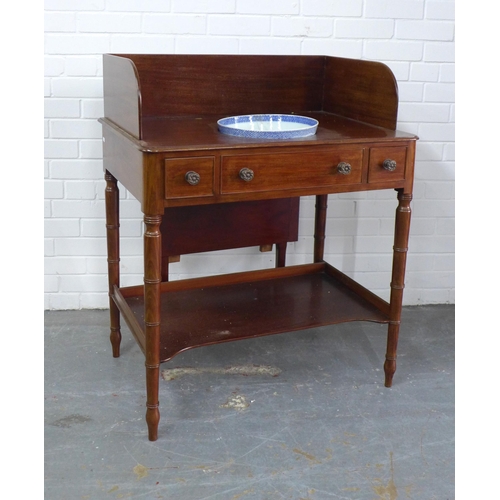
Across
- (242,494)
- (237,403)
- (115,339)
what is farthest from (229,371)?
(242,494)

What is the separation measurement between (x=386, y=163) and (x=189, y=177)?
732mm

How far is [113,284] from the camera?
281 cm

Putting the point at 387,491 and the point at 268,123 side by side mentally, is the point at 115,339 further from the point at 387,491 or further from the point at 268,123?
the point at 387,491

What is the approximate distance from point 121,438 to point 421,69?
2155 millimetres

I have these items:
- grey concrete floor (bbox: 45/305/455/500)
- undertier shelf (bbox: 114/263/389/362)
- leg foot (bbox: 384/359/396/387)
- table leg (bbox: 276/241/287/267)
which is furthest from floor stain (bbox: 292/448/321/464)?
table leg (bbox: 276/241/287/267)

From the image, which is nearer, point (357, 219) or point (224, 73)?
point (224, 73)

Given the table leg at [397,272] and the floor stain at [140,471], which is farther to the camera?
the table leg at [397,272]

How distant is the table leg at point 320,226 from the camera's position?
3.14 metres

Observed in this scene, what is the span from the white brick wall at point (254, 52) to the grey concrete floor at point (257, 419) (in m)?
0.36

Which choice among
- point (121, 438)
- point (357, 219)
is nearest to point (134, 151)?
point (121, 438)

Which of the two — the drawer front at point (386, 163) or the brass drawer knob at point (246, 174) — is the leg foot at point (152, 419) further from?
the drawer front at point (386, 163)

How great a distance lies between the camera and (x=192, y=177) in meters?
2.08

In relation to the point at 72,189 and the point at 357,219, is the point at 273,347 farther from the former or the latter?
the point at 72,189

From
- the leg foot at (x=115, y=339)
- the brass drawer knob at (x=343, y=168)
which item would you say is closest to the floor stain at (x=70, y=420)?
the leg foot at (x=115, y=339)
